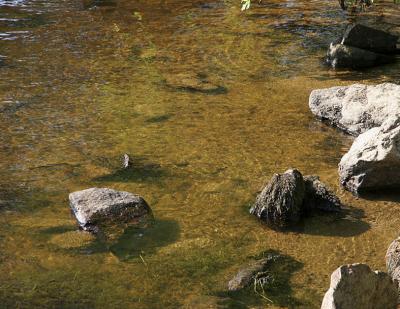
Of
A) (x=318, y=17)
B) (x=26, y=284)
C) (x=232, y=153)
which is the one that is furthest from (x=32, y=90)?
(x=318, y=17)

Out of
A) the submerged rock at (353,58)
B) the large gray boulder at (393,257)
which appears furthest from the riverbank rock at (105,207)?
the submerged rock at (353,58)

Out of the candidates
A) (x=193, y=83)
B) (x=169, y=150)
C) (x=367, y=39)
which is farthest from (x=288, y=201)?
(x=367, y=39)

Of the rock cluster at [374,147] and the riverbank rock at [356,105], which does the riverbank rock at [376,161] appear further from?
the riverbank rock at [356,105]

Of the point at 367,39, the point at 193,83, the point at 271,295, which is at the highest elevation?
the point at 367,39

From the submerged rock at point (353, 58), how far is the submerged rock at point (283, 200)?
11.1 feet

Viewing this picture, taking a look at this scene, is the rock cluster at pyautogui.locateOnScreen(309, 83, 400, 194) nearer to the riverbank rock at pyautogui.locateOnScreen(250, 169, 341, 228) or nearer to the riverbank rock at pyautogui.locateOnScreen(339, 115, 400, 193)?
the riverbank rock at pyautogui.locateOnScreen(339, 115, 400, 193)

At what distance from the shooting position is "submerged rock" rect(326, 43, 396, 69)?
8.21 metres

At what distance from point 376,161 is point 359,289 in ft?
5.62

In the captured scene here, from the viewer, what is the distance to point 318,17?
10.2 metres

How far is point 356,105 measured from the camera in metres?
6.57

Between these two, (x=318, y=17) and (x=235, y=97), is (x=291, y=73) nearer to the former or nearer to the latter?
(x=235, y=97)

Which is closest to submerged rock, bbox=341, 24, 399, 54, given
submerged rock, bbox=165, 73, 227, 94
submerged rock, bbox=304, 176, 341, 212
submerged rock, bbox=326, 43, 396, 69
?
submerged rock, bbox=326, 43, 396, 69

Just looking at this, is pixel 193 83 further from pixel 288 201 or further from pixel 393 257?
pixel 393 257

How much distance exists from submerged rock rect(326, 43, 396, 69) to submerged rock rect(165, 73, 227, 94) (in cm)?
136
